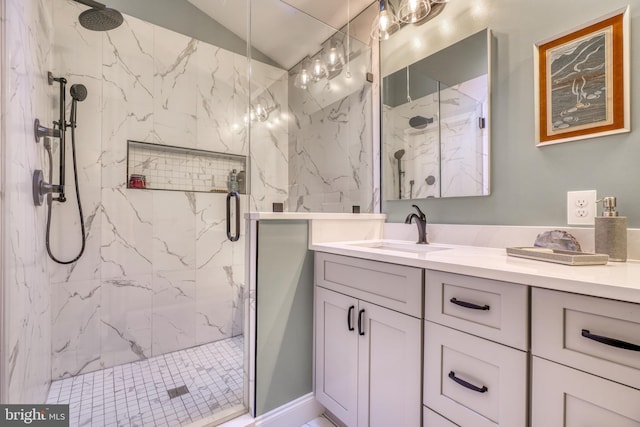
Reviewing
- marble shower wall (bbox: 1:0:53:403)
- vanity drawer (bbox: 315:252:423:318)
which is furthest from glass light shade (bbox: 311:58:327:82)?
marble shower wall (bbox: 1:0:53:403)

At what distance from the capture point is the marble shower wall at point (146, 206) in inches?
70.3

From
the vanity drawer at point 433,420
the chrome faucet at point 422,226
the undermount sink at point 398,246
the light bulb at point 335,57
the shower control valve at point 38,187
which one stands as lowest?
the vanity drawer at point 433,420

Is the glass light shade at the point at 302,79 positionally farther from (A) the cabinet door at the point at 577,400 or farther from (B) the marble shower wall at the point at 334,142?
(A) the cabinet door at the point at 577,400

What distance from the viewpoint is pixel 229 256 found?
7.26 ft

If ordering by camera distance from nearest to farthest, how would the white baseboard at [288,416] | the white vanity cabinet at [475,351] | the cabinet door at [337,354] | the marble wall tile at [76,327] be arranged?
the white vanity cabinet at [475,351], the cabinet door at [337,354], the white baseboard at [288,416], the marble wall tile at [76,327]

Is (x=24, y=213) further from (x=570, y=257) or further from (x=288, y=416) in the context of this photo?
(x=570, y=257)

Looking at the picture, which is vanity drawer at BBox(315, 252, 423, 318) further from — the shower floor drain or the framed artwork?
the shower floor drain

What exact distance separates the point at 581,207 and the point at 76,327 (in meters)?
2.74

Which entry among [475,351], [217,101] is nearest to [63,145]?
[217,101]

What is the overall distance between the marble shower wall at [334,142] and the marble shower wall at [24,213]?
1248 millimetres

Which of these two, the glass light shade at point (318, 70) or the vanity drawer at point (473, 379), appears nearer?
the vanity drawer at point (473, 379)

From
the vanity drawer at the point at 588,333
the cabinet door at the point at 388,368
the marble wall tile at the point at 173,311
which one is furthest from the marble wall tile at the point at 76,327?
the vanity drawer at the point at 588,333

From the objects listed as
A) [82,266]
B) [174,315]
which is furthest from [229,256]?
[82,266]

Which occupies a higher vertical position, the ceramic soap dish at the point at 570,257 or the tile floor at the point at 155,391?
the ceramic soap dish at the point at 570,257
